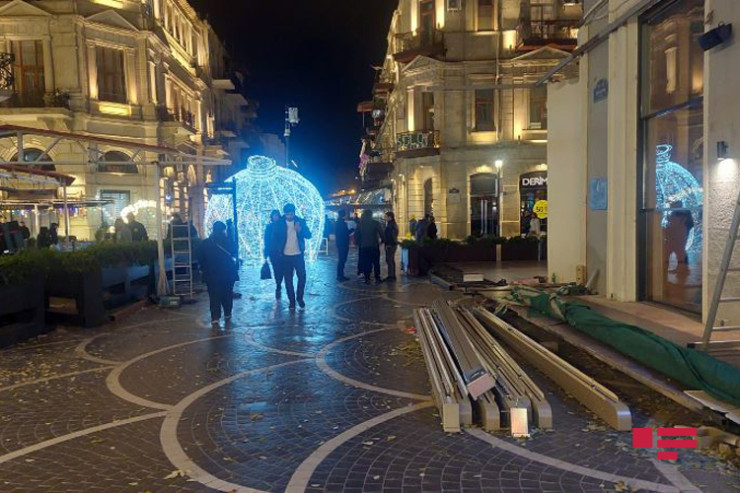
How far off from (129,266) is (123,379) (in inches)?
209

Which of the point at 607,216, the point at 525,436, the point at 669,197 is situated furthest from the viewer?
the point at 607,216

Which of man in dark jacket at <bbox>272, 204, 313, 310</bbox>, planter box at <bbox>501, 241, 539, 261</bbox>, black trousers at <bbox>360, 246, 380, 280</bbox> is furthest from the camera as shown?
planter box at <bbox>501, 241, 539, 261</bbox>

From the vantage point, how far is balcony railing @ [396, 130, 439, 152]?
28828 mm

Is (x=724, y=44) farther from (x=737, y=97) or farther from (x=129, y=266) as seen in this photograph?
(x=129, y=266)

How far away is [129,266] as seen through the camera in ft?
36.6

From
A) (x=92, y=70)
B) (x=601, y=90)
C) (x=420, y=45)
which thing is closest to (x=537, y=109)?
(x=420, y=45)

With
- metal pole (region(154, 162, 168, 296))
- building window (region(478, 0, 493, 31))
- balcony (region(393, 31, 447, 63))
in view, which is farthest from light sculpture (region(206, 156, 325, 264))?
building window (region(478, 0, 493, 31))

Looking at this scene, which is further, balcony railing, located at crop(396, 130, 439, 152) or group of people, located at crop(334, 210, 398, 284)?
balcony railing, located at crop(396, 130, 439, 152)

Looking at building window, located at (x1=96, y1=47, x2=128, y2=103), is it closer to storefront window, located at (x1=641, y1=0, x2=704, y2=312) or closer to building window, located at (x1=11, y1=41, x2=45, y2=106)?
building window, located at (x1=11, y1=41, x2=45, y2=106)

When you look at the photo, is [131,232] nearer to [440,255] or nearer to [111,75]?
[440,255]

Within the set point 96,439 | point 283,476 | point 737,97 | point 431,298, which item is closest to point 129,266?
point 431,298

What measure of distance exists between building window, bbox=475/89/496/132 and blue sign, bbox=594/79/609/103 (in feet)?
64.3

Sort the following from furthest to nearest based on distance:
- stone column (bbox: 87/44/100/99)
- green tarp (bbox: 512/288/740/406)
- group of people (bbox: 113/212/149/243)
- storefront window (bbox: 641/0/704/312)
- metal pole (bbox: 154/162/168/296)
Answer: stone column (bbox: 87/44/100/99), group of people (bbox: 113/212/149/243), metal pole (bbox: 154/162/168/296), storefront window (bbox: 641/0/704/312), green tarp (bbox: 512/288/740/406)

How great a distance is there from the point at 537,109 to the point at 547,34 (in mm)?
3617
